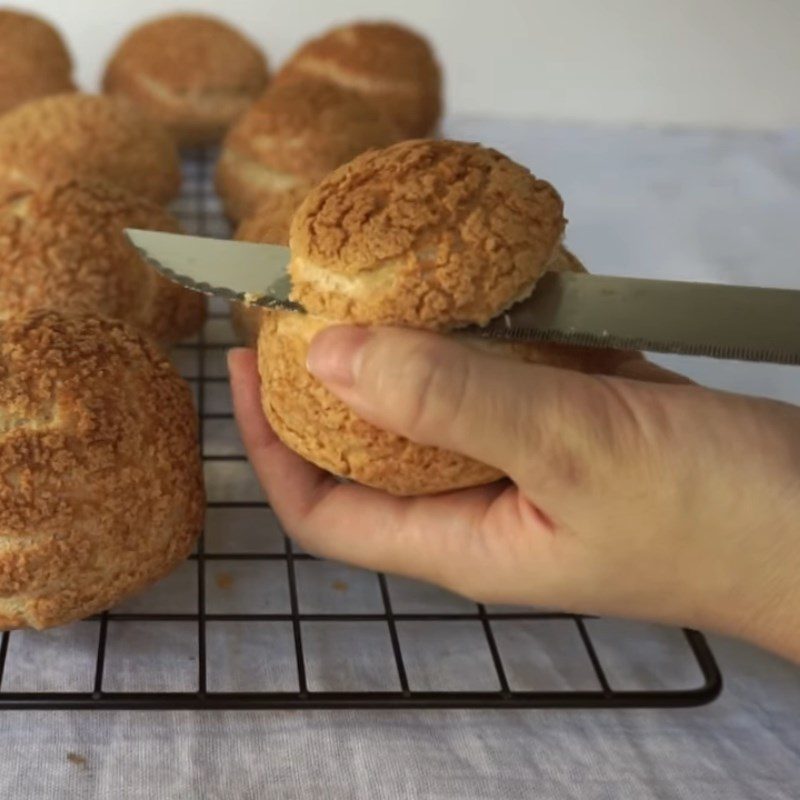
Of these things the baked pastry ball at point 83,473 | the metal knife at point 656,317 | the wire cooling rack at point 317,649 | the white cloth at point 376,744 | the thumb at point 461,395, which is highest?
the metal knife at point 656,317

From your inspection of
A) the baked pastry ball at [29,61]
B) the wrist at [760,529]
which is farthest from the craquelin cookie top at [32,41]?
the wrist at [760,529]

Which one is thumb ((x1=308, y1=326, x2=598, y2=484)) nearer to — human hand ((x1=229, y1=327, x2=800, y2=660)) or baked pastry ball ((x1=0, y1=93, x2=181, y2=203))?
human hand ((x1=229, y1=327, x2=800, y2=660))

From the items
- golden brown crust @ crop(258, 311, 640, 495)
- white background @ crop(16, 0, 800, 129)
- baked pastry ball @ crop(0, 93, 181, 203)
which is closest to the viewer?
golden brown crust @ crop(258, 311, 640, 495)

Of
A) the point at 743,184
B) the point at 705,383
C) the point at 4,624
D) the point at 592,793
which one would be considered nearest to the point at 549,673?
the point at 592,793

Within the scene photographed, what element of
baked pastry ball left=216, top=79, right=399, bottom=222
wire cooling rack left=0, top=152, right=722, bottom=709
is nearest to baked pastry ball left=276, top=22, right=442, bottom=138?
baked pastry ball left=216, top=79, right=399, bottom=222

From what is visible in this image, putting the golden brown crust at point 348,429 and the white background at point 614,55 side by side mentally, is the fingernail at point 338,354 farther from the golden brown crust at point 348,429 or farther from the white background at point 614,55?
the white background at point 614,55

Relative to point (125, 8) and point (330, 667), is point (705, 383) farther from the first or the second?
point (125, 8)

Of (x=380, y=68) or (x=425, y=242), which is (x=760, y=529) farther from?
(x=380, y=68)

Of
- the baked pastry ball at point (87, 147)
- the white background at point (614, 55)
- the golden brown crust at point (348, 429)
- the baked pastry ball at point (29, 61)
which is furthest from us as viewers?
the white background at point (614, 55)
